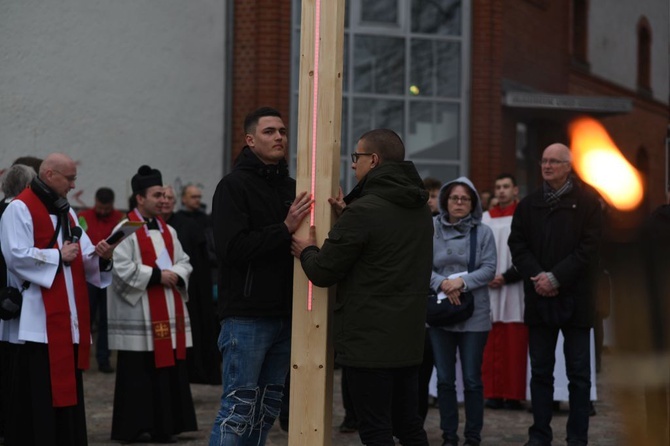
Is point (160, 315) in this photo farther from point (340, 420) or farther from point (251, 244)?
point (251, 244)

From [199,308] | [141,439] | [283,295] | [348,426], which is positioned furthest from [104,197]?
[283,295]

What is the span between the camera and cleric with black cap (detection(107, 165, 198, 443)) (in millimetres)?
9141

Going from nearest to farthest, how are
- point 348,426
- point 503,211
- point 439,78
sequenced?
1. point 348,426
2. point 503,211
3. point 439,78

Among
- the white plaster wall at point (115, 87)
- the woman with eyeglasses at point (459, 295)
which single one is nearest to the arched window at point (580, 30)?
the white plaster wall at point (115, 87)

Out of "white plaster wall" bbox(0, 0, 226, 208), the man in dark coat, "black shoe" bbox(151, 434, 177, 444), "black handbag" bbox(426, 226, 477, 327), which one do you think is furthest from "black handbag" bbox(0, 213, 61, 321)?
"white plaster wall" bbox(0, 0, 226, 208)

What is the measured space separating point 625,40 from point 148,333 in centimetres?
2265

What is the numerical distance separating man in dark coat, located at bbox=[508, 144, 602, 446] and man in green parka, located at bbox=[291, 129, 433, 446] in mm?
2453

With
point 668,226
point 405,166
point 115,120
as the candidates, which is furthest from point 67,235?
point 115,120

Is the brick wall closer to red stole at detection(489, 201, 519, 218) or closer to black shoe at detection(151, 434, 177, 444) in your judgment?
red stole at detection(489, 201, 519, 218)

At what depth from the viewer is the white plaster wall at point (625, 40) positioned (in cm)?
2655

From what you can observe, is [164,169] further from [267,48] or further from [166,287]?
[166,287]

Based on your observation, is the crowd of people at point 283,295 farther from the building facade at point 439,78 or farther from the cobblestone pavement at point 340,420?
the building facade at point 439,78

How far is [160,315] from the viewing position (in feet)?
30.4

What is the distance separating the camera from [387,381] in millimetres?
6191
